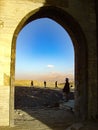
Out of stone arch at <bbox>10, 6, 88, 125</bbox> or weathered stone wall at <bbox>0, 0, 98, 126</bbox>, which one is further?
stone arch at <bbox>10, 6, 88, 125</bbox>

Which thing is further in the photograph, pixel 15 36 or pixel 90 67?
pixel 90 67

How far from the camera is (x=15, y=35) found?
9734mm

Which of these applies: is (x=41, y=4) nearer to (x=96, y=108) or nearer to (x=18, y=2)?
(x=18, y=2)

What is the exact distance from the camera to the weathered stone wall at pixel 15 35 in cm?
948

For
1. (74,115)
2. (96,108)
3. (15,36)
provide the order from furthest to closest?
(74,115) < (96,108) < (15,36)

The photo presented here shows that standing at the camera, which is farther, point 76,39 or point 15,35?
point 76,39

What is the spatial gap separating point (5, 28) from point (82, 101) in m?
3.53

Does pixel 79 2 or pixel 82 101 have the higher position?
pixel 79 2

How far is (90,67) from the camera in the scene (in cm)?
1059

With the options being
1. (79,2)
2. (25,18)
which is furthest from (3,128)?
(79,2)

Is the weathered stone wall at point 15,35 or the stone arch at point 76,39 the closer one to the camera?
the weathered stone wall at point 15,35

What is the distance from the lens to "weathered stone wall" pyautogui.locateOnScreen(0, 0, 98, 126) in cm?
948

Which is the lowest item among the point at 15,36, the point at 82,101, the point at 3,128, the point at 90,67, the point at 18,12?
the point at 3,128

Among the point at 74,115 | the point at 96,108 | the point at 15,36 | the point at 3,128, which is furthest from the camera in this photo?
the point at 74,115
